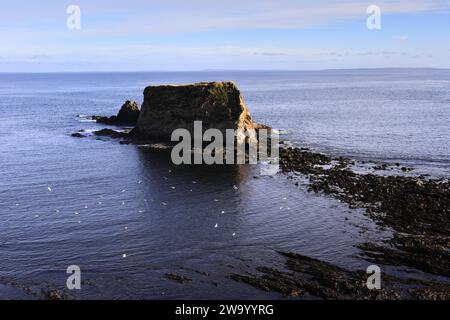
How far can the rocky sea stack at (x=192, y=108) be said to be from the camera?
78.1 m

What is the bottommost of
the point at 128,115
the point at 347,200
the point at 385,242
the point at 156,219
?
the point at 385,242

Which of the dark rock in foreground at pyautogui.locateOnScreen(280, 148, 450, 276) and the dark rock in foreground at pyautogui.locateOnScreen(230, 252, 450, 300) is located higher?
the dark rock in foreground at pyautogui.locateOnScreen(280, 148, 450, 276)

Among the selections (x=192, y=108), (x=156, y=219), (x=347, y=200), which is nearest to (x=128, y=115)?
(x=192, y=108)

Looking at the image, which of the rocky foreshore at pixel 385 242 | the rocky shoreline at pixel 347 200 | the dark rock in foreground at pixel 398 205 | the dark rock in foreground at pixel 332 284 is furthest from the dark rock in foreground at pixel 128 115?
the dark rock in foreground at pixel 332 284

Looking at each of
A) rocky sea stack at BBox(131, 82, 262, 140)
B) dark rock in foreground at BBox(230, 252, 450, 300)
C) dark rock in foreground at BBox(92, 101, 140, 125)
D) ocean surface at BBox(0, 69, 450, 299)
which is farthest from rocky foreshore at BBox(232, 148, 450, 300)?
dark rock in foreground at BBox(92, 101, 140, 125)

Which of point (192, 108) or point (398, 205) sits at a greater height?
point (192, 108)

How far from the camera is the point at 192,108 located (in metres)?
79.2

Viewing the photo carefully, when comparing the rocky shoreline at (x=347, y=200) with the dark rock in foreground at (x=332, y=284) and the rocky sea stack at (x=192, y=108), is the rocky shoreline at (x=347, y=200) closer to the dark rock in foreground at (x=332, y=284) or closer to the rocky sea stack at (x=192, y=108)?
the dark rock in foreground at (x=332, y=284)

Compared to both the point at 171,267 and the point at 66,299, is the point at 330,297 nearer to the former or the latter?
the point at 171,267

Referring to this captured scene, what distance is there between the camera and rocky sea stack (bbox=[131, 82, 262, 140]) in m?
78.1

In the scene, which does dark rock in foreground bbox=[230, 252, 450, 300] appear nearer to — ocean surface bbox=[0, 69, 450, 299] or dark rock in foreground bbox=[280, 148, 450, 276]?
ocean surface bbox=[0, 69, 450, 299]

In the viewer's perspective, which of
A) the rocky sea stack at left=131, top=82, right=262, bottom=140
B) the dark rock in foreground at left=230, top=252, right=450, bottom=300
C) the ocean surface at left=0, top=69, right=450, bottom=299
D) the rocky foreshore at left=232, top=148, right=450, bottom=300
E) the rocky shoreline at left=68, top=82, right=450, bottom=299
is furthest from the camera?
the rocky sea stack at left=131, top=82, right=262, bottom=140

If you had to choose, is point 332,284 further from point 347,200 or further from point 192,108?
point 192,108

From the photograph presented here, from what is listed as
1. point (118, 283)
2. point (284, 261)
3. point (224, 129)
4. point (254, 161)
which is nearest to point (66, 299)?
point (118, 283)
